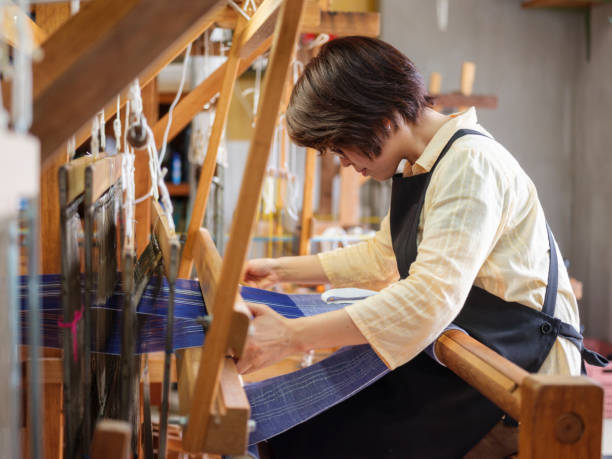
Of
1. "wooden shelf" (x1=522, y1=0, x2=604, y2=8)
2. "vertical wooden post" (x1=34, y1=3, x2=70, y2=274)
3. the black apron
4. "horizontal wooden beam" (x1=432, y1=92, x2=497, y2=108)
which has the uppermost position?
"wooden shelf" (x1=522, y1=0, x2=604, y2=8)

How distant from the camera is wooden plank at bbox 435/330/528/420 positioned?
3.14 ft

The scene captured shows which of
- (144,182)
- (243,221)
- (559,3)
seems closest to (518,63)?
(559,3)

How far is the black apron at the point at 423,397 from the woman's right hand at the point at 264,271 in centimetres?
38

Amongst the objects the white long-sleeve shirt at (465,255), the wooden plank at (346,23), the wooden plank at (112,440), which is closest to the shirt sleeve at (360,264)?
the white long-sleeve shirt at (465,255)

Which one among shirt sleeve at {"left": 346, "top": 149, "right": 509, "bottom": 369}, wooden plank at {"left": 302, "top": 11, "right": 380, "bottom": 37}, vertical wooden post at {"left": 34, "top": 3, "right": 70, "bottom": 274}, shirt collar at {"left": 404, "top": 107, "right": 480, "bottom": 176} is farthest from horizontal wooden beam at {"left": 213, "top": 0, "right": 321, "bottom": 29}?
shirt sleeve at {"left": 346, "top": 149, "right": 509, "bottom": 369}

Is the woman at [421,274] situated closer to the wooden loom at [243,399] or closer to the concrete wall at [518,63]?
the wooden loom at [243,399]

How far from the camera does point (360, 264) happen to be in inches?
71.4

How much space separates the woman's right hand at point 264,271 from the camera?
1.79 meters

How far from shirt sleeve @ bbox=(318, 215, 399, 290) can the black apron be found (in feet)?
0.70

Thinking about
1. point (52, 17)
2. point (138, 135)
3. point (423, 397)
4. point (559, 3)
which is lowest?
point (423, 397)

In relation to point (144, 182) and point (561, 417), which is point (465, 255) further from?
point (144, 182)

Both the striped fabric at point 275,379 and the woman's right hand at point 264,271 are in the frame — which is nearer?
the striped fabric at point 275,379

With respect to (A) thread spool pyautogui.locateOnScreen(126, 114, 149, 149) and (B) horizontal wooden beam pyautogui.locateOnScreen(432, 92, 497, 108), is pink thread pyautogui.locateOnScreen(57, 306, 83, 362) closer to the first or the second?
(A) thread spool pyautogui.locateOnScreen(126, 114, 149, 149)

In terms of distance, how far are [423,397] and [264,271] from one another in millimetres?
568
